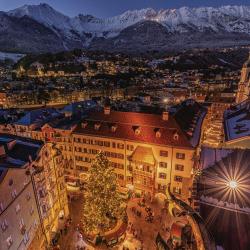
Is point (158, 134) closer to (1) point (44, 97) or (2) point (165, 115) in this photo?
(2) point (165, 115)

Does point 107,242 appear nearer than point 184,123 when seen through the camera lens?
Yes

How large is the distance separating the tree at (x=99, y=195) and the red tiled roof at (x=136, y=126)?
1376cm

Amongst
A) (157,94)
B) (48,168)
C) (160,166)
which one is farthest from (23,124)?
(157,94)

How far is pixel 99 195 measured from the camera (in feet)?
113

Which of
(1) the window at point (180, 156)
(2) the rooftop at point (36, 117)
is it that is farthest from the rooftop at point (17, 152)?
(1) the window at point (180, 156)

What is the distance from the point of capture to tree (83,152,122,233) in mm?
34188

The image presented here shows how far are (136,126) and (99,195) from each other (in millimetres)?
18735

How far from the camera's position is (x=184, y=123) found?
48.4 metres

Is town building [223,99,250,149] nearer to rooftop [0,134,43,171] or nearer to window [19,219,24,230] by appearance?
rooftop [0,134,43,171]

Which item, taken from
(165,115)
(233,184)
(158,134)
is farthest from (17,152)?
(233,184)

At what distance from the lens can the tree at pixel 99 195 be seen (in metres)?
34.2

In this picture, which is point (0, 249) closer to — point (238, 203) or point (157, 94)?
point (238, 203)

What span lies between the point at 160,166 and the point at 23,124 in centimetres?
4090

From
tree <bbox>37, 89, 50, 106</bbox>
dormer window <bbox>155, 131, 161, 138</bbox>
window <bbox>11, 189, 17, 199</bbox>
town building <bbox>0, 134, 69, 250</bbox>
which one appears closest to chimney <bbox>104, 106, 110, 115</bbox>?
dormer window <bbox>155, 131, 161, 138</bbox>
